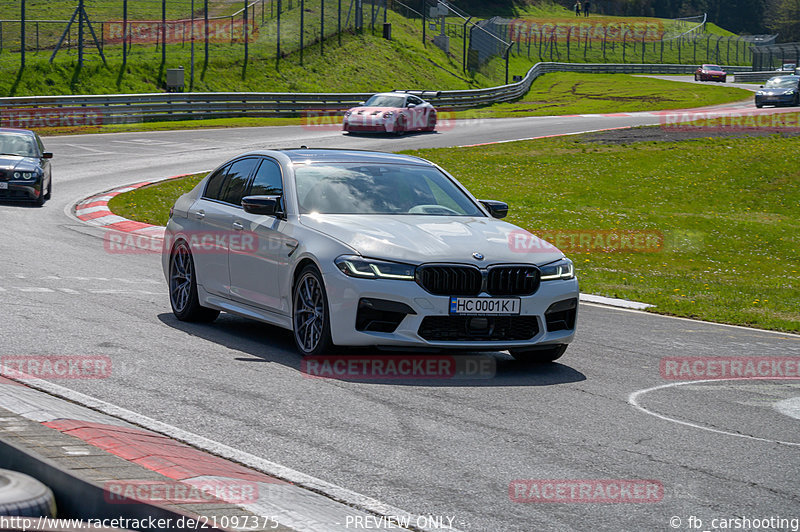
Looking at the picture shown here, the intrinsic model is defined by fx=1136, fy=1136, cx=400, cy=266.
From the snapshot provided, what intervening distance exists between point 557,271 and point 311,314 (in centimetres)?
195

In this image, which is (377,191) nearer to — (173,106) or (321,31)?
(173,106)

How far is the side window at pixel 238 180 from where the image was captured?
10.3m

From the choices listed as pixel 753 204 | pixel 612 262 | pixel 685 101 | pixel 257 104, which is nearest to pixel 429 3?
pixel 685 101

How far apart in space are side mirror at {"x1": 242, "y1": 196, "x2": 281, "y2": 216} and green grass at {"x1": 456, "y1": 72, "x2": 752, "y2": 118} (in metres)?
40.9

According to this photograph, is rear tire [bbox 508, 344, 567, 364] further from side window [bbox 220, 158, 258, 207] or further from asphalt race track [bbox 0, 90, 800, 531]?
side window [bbox 220, 158, 258, 207]

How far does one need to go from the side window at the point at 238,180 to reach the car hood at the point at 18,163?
504 inches

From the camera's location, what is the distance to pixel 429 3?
96750 mm

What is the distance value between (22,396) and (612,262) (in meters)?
13.5

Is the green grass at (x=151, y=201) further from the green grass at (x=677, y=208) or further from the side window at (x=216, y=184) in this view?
the side window at (x=216, y=184)

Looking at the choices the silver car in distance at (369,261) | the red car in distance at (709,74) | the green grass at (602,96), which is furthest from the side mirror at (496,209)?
the red car in distance at (709,74)

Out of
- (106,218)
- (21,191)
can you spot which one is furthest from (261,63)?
(106,218)

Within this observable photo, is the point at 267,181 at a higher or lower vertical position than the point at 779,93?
lower

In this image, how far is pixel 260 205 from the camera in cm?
931

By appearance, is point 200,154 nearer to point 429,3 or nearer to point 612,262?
point 612,262
